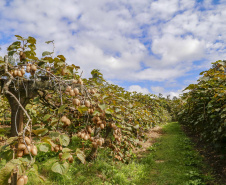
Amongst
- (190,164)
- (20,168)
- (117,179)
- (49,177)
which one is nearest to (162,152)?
(190,164)

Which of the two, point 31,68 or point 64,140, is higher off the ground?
point 31,68

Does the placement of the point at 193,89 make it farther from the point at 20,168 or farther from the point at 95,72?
the point at 20,168

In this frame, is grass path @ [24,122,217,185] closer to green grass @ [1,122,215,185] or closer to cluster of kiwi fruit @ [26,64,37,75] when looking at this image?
green grass @ [1,122,215,185]

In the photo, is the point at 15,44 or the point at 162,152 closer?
the point at 15,44

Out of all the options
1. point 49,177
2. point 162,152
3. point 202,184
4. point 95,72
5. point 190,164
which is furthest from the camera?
point 162,152

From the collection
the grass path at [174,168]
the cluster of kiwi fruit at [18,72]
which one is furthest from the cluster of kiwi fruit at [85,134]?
the grass path at [174,168]

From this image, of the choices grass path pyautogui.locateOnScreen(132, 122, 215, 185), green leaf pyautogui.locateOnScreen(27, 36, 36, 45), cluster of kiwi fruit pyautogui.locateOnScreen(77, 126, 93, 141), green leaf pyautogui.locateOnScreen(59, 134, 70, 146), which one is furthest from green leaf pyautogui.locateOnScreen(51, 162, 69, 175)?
grass path pyautogui.locateOnScreen(132, 122, 215, 185)

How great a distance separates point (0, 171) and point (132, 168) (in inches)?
168

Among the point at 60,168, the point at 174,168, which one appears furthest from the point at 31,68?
the point at 174,168

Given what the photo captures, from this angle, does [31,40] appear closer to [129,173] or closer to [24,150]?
[24,150]

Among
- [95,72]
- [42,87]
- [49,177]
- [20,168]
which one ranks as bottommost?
[49,177]

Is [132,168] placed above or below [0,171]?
below

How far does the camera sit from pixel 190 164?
490cm

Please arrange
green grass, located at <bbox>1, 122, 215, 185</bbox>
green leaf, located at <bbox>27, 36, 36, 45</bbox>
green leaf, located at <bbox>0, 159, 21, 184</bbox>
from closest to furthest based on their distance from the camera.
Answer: green leaf, located at <bbox>0, 159, 21, 184</bbox>, green leaf, located at <bbox>27, 36, 36, 45</bbox>, green grass, located at <bbox>1, 122, 215, 185</bbox>
